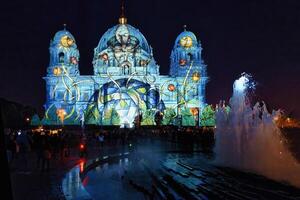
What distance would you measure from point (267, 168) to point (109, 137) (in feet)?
82.0

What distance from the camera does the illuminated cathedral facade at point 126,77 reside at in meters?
94.4

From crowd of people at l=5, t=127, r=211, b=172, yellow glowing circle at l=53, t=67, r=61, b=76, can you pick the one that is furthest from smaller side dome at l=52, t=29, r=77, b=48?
crowd of people at l=5, t=127, r=211, b=172

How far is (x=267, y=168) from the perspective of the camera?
61.6ft

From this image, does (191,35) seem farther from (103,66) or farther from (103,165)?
(103,165)

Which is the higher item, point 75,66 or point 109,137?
point 75,66

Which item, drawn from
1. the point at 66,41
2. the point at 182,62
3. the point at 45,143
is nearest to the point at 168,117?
the point at 182,62

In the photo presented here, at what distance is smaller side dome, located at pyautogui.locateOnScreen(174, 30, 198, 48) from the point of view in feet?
357

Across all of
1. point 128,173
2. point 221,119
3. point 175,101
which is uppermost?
point 175,101

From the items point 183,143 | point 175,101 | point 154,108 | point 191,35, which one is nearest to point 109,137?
point 183,143

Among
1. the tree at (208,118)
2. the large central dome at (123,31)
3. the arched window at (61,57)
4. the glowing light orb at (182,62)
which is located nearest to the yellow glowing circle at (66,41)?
the arched window at (61,57)

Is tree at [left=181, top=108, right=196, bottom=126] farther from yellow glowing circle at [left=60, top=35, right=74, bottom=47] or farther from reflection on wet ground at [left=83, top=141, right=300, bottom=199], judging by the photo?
reflection on wet ground at [left=83, top=141, right=300, bottom=199]

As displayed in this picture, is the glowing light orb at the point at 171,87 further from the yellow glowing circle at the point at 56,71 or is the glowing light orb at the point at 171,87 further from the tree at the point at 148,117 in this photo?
the yellow glowing circle at the point at 56,71

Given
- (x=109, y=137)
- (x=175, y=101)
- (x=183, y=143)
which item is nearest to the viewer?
(x=183, y=143)

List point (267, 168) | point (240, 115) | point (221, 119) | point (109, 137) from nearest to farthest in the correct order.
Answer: point (267, 168) < point (240, 115) < point (221, 119) < point (109, 137)
